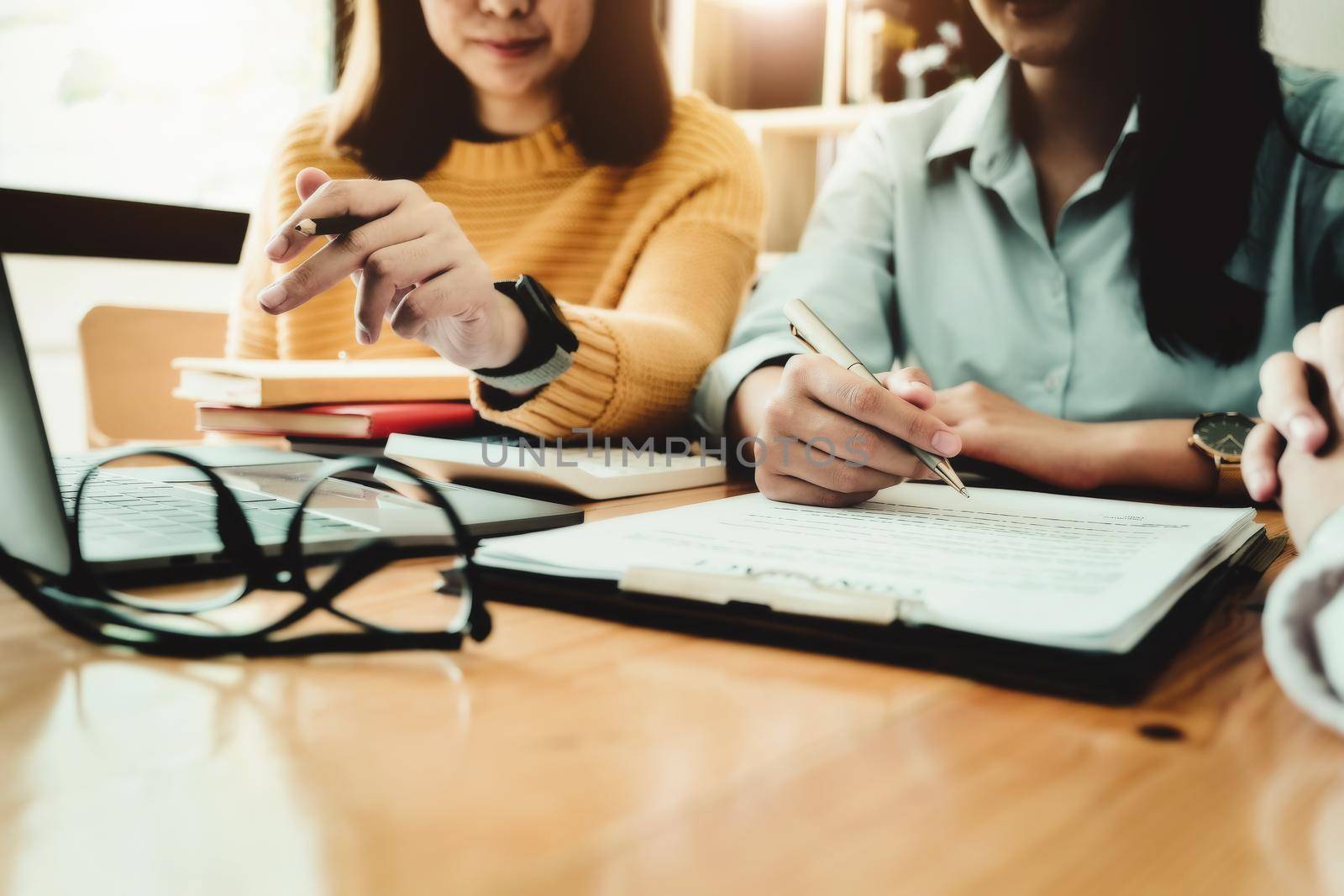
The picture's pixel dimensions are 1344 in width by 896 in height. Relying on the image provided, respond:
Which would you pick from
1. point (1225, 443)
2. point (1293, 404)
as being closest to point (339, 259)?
point (1293, 404)

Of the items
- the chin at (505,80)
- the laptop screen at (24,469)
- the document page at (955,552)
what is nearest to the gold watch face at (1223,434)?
the document page at (955,552)

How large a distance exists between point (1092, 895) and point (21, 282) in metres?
2.07

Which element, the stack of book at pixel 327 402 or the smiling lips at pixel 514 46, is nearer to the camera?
the stack of book at pixel 327 402

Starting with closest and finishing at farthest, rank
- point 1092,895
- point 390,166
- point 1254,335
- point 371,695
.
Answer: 1. point 1092,895
2. point 371,695
3. point 1254,335
4. point 390,166

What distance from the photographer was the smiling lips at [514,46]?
1.22 meters

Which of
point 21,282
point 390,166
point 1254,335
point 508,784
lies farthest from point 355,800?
point 21,282

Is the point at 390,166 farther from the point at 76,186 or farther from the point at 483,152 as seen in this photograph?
the point at 76,186

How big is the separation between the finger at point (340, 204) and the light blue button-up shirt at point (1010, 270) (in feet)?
1.08

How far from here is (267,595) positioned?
1.33ft

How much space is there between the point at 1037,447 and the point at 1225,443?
0.14 metres

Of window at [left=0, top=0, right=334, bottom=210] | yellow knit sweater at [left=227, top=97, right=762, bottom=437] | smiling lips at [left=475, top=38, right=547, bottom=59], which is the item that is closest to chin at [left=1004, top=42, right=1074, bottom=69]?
yellow knit sweater at [left=227, top=97, right=762, bottom=437]

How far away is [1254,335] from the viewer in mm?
911

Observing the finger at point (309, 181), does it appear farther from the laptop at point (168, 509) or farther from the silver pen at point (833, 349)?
the silver pen at point (833, 349)

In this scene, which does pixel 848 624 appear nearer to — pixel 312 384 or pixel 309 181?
pixel 309 181
